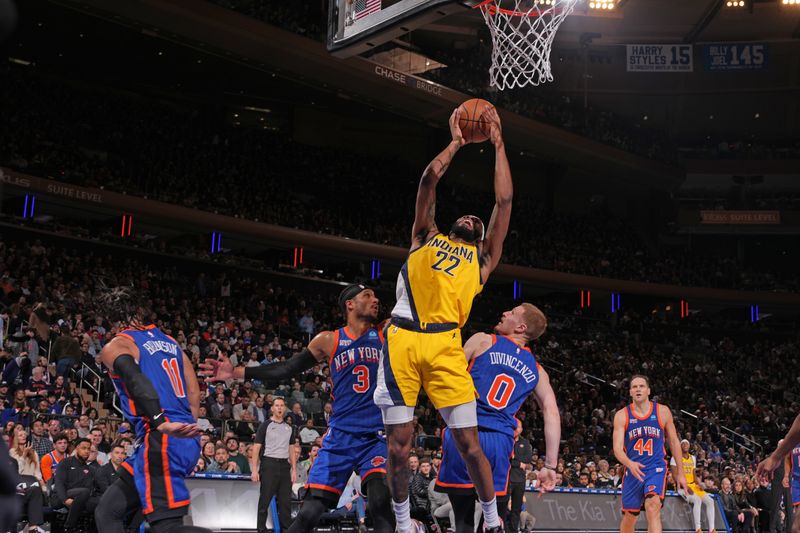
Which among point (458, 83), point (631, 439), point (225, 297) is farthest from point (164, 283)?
point (631, 439)

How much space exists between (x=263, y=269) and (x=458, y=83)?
371 inches

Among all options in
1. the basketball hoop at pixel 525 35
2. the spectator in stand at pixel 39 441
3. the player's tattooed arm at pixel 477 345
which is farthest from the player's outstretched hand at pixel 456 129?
the spectator in stand at pixel 39 441

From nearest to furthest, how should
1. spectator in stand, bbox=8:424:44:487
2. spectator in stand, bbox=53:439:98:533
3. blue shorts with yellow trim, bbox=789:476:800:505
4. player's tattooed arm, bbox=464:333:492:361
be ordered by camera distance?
player's tattooed arm, bbox=464:333:492:361, blue shorts with yellow trim, bbox=789:476:800:505, spectator in stand, bbox=53:439:98:533, spectator in stand, bbox=8:424:44:487

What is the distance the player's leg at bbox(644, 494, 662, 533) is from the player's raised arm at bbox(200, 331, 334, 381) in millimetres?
4620

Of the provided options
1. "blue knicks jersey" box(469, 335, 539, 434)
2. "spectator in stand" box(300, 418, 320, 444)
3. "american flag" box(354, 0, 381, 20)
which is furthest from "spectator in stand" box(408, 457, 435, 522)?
"american flag" box(354, 0, 381, 20)

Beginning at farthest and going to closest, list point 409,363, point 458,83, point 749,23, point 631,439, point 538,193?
point 538,193 < point 749,23 < point 458,83 < point 631,439 < point 409,363

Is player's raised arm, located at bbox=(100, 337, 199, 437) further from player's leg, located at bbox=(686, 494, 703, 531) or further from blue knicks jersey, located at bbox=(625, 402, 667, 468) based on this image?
player's leg, located at bbox=(686, 494, 703, 531)

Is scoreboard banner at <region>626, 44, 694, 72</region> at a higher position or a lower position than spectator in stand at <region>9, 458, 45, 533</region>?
higher

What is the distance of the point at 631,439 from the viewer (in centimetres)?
1012

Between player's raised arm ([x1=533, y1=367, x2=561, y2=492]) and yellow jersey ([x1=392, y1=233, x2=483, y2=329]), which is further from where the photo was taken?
player's raised arm ([x1=533, y1=367, x2=561, y2=492])

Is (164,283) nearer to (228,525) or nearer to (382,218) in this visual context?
(382,218)

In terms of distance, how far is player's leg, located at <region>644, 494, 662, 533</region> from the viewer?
9.51m

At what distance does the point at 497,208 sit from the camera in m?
6.57

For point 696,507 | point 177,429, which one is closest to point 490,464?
point 177,429
